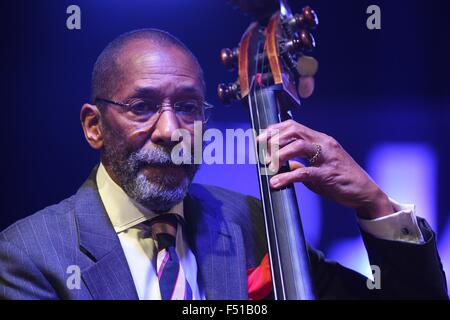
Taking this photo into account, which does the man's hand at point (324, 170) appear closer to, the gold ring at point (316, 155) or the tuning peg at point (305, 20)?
the gold ring at point (316, 155)

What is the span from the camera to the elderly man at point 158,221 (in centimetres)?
135

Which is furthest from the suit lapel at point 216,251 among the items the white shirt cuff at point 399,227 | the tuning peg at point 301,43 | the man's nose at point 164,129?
the tuning peg at point 301,43

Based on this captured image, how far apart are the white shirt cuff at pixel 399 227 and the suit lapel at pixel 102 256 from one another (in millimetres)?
649

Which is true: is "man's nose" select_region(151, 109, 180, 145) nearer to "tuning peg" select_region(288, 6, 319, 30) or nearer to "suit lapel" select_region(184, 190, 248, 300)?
"suit lapel" select_region(184, 190, 248, 300)

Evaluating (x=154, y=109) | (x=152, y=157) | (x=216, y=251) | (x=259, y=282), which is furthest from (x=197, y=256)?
(x=154, y=109)

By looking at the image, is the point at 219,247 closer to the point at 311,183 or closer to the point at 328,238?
the point at 311,183

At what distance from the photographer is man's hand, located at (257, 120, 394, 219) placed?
1.38 m

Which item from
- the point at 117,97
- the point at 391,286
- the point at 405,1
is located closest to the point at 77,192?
the point at 117,97

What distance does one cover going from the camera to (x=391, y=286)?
4.99 ft

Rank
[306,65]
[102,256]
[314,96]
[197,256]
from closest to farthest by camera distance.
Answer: [102,256] → [197,256] → [306,65] → [314,96]

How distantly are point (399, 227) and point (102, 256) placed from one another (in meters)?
0.76

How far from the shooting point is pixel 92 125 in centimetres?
152

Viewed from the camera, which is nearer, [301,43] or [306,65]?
[301,43]

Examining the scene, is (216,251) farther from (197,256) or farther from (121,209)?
(121,209)
